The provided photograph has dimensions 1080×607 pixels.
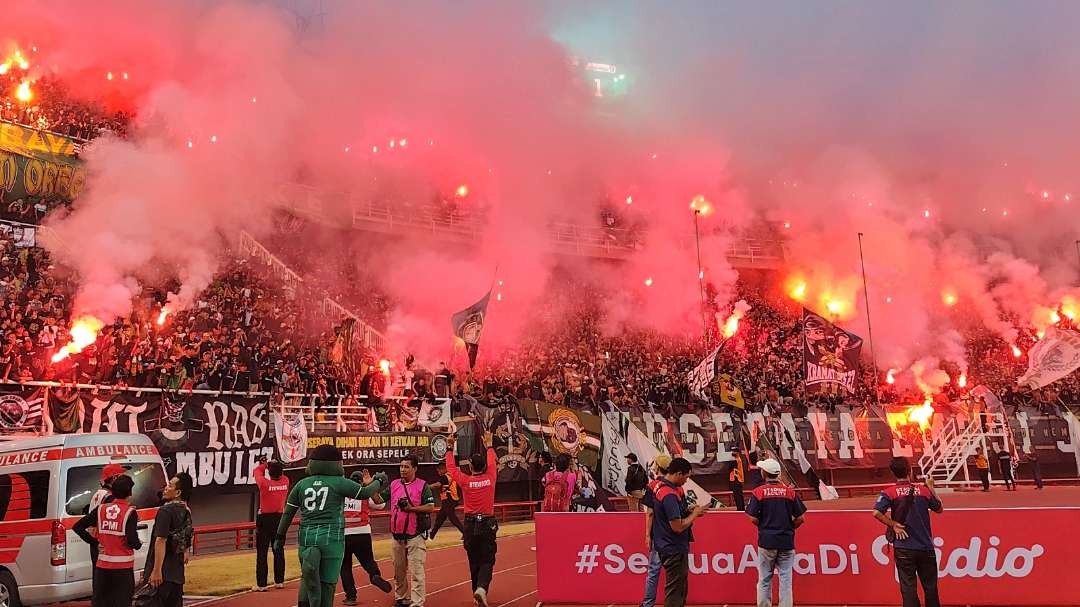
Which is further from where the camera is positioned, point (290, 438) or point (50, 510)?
point (290, 438)

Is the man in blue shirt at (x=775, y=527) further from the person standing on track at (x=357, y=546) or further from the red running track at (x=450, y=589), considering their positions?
the person standing on track at (x=357, y=546)

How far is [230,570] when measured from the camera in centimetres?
1137

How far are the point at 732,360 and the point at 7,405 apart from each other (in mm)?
24001

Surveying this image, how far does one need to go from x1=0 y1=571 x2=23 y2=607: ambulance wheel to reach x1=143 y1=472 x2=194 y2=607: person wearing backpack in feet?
6.95

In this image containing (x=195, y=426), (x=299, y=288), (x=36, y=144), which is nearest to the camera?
(x=195, y=426)

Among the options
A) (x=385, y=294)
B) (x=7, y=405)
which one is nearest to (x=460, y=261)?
(x=385, y=294)

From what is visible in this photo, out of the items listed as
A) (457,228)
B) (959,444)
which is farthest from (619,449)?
(959,444)

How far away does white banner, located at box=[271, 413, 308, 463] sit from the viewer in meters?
14.3

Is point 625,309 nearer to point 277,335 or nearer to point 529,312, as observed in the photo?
point 529,312

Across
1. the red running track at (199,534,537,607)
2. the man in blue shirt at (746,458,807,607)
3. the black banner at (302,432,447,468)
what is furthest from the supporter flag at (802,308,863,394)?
the man in blue shirt at (746,458,807,607)

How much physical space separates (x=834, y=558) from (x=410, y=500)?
15.0 ft

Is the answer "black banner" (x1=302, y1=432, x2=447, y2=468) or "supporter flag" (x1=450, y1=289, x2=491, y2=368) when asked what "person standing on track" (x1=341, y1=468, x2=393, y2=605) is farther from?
"supporter flag" (x1=450, y1=289, x2=491, y2=368)

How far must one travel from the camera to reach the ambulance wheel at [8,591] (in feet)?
24.8

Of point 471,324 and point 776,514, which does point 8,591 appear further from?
point 471,324
